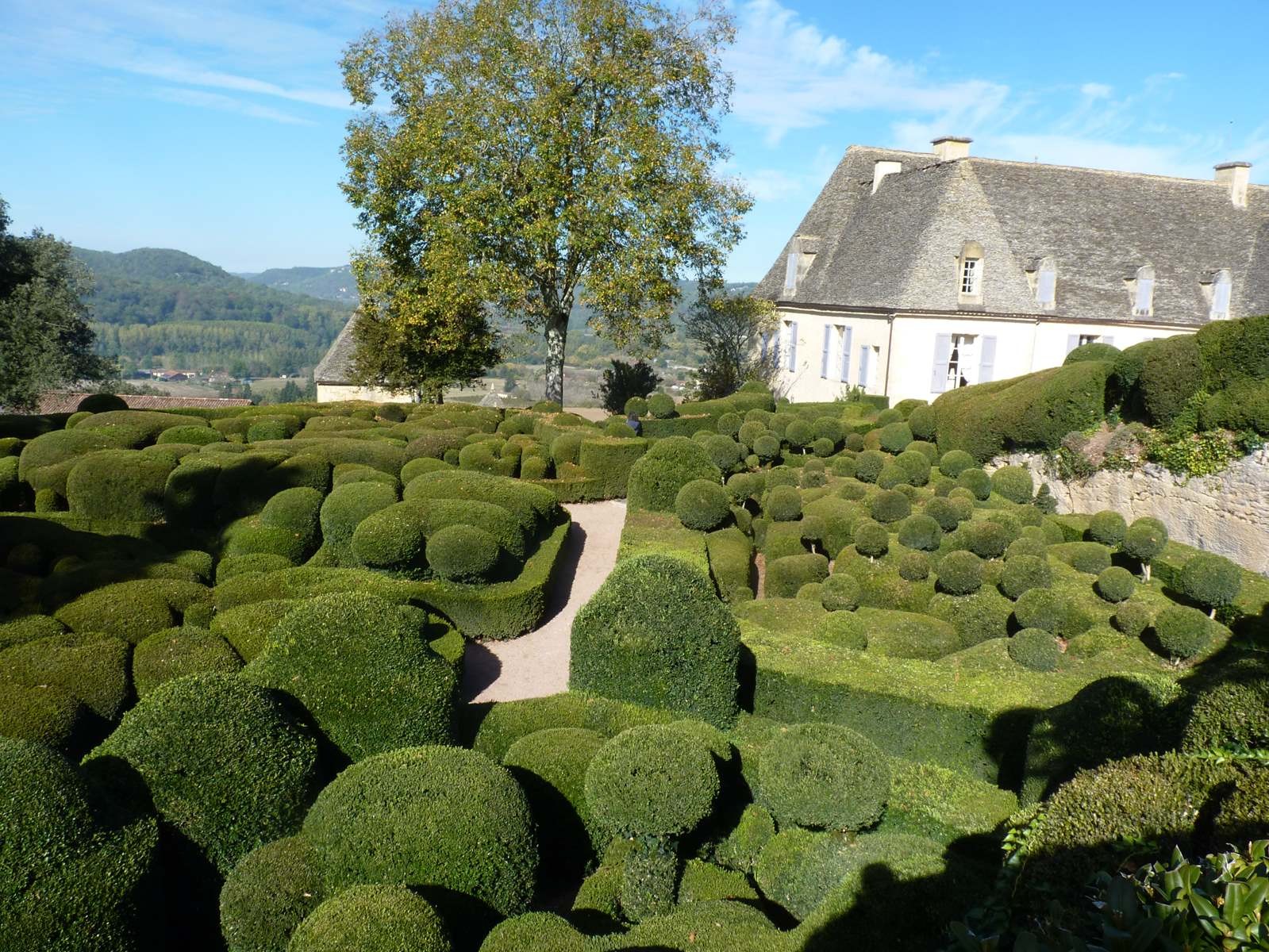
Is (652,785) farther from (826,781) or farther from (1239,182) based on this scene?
(1239,182)

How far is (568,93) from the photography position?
2494 cm

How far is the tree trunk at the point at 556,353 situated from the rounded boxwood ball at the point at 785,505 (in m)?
11.7

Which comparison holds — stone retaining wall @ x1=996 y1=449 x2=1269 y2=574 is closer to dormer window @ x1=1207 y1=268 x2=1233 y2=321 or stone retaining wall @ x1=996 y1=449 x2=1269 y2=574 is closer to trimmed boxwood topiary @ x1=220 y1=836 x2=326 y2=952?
trimmed boxwood topiary @ x1=220 y1=836 x2=326 y2=952

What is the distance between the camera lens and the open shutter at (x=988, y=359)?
87.5 ft

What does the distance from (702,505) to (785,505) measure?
1.88 meters

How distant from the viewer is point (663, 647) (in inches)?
375

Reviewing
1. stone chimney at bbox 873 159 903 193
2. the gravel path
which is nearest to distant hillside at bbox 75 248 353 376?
stone chimney at bbox 873 159 903 193

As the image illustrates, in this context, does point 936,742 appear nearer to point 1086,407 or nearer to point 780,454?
point 1086,407

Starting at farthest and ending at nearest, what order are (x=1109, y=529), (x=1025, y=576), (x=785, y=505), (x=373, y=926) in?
(x=785, y=505)
(x=1109, y=529)
(x=1025, y=576)
(x=373, y=926)

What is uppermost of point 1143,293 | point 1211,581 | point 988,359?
point 1143,293

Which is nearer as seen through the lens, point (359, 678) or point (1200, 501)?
point (359, 678)

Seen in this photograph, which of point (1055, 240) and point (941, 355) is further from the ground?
point (1055, 240)

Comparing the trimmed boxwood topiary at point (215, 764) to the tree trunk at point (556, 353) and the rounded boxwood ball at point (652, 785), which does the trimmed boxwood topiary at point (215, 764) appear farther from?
the tree trunk at point (556, 353)

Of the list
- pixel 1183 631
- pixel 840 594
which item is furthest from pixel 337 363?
pixel 1183 631
